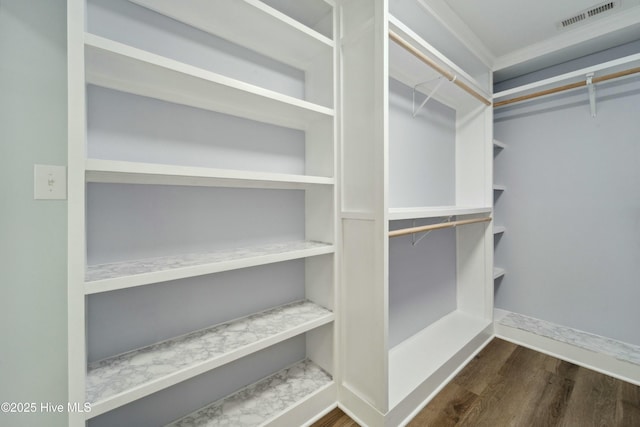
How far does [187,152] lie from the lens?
3.90 ft

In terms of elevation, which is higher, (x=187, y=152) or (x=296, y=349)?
(x=187, y=152)

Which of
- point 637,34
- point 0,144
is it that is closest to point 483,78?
point 637,34

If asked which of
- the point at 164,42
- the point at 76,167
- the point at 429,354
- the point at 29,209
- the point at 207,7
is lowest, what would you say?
the point at 429,354

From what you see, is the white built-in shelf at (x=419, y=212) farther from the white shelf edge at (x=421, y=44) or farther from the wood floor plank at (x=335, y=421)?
the wood floor plank at (x=335, y=421)

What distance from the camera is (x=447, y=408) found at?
147cm

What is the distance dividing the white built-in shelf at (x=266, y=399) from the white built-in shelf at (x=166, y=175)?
1.08m

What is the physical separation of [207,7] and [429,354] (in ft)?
7.69

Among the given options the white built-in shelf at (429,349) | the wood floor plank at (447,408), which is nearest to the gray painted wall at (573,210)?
the white built-in shelf at (429,349)

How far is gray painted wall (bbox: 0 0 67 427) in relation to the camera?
2.82ft

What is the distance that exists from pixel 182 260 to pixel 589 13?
2.84 metres

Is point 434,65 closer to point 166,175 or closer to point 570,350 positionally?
point 166,175

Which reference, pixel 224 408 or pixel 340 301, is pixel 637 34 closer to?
pixel 340 301

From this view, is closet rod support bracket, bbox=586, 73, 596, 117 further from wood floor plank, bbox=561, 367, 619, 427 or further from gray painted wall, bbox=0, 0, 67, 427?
Result: gray painted wall, bbox=0, 0, 67, 427

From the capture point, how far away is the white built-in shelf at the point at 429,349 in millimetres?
1487
